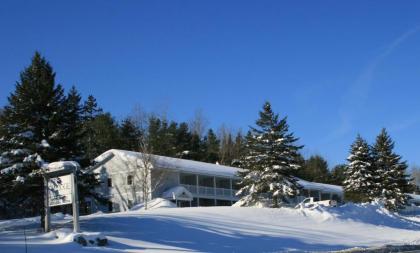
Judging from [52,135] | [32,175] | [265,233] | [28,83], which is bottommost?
[265,233]

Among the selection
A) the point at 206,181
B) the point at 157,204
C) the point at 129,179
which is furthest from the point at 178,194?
the point at 206,181

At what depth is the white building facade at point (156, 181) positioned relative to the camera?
4916 cm

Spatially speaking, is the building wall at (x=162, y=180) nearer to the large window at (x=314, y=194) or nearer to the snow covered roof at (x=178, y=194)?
the snow covered roof at (x=178, y=194)

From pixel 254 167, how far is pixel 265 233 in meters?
15.1

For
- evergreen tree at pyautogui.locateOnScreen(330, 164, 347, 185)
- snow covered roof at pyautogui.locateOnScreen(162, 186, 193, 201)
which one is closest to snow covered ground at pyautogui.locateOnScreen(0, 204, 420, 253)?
snow covered roof at pyautogui.locateOnScreen(162, 186, 193, 201)

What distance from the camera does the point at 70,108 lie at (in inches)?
1009

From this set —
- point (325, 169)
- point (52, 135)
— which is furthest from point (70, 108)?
point (325, 169)

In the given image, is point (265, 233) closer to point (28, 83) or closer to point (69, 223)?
point (69, 223)

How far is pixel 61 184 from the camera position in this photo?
2127cm

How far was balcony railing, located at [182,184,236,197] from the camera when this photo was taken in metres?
53.2

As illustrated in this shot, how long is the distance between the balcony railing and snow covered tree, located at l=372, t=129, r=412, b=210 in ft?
46.9

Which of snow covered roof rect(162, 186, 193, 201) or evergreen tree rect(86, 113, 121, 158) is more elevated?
evergreen tree rect(86, 113, 121, 158)

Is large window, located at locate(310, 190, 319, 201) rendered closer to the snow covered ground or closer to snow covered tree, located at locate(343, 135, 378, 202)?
snow covered tree, located at locate(343, 135, 378, 202)

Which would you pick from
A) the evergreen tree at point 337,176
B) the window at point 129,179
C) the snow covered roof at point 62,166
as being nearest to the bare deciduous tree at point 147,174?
the window at point 129,179
